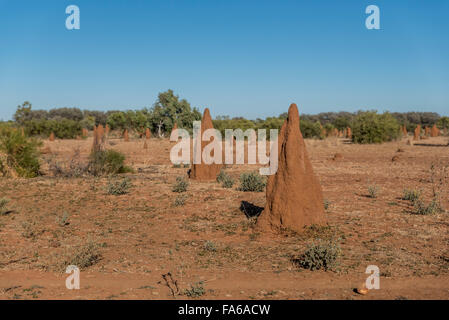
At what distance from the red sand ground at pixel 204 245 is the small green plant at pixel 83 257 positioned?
8 cm

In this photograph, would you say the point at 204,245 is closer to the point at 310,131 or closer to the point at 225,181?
the point at 225,181

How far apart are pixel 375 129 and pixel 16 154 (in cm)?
2827

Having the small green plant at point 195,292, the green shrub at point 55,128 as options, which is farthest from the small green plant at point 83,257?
the green shrub at point 55,128

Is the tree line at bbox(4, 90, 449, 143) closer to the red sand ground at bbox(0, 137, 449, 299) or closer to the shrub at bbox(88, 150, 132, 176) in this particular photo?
the shrub at bbox(88, 150, 132, 176)

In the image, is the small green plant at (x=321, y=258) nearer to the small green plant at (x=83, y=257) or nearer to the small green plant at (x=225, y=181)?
the small green plant at (x=83, y=257)

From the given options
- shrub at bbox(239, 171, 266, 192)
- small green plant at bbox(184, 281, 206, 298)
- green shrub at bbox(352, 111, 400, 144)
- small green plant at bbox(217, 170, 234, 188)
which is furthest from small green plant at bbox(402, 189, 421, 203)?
green shrub at bbox(352, 111, 400, 144)

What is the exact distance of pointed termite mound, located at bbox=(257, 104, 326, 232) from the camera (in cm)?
663

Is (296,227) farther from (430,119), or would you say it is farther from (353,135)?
(430,119)

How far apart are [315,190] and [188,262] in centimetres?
263

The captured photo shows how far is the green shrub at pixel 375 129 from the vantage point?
32906 mm

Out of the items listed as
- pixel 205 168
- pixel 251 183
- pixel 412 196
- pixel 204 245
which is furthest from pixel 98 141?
pixel 412 196

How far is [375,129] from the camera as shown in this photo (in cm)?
3297

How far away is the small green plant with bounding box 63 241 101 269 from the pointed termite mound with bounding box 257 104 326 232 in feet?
9.44
